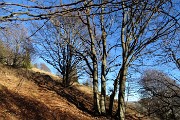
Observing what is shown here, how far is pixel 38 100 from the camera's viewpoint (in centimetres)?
1363

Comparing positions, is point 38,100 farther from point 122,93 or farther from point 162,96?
point 162,96

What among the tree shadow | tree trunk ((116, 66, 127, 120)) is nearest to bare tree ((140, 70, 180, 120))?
tree trunk ((116, 66, 127, 120))

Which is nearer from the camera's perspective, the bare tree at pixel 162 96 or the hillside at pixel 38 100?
the bare tree at pixel 162 96

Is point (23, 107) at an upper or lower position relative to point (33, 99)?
lower

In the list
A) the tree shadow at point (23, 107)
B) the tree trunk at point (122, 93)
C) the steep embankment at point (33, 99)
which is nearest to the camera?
the tree shadow at point (23, 107)

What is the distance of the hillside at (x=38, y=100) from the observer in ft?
36.5

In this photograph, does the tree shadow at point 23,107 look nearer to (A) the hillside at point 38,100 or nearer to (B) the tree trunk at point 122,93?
(A) the hillside at point 38,100

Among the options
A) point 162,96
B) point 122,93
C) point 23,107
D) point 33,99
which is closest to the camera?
point 162,96

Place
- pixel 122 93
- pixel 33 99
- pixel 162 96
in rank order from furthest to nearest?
1. pixel 33 99
2. pixel 122 93
3. pixel 162 96

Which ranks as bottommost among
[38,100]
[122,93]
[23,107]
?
[23,107]

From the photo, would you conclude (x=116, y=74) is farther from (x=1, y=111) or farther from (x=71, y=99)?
(x=1, y=111)

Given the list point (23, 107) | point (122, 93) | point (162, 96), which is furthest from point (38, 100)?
point (162, 96)

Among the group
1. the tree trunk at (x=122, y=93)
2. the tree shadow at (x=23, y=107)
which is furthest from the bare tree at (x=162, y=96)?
the tree shadow at (x=23, y=107)

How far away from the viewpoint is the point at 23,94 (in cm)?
1377
